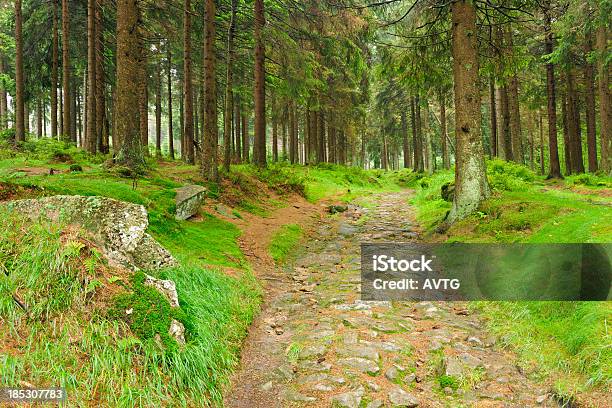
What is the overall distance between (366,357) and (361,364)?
17 cm

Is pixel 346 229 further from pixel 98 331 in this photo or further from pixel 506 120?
pixel 506 120

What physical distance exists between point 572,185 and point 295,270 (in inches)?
570

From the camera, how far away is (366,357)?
4.54 meters

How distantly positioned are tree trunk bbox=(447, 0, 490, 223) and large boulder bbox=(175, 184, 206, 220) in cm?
630

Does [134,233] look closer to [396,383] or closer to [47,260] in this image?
[47,260]

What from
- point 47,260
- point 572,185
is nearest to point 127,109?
point 47,260

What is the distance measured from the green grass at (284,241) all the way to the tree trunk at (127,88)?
13.7 ft

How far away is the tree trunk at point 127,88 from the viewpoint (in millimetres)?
10109

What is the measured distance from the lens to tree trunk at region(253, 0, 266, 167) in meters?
15.7

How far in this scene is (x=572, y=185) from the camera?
655 inches

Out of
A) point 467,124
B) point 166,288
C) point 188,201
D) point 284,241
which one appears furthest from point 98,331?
point 467,124

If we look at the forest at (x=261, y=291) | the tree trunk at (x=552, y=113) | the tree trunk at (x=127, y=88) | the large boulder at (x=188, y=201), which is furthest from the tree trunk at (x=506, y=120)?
the tree trunk at (x=127, y=88)

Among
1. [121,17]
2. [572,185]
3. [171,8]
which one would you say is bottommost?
[572,185]

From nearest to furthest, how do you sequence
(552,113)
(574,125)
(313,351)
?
(313,351)
(552,113)
(574,125)
